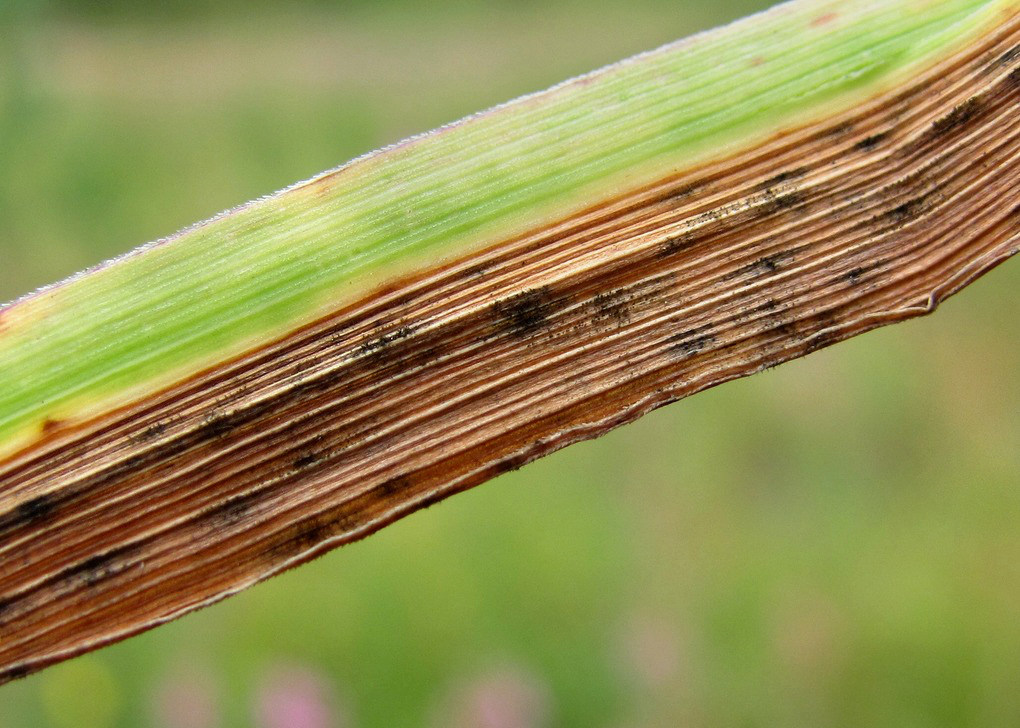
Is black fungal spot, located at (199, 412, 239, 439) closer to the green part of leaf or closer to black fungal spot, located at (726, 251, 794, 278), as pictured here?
the green part of leaf

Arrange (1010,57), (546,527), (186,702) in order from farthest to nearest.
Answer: (546,527) < (186,702) < (1010,57)

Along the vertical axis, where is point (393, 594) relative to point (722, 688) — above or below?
above

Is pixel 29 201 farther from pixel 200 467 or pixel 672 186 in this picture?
pixel 672 186

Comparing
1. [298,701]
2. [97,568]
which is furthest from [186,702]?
[97,568]

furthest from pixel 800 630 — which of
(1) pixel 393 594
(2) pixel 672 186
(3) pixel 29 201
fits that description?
(3) pixel 29 201

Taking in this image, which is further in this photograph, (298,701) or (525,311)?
(298,701)

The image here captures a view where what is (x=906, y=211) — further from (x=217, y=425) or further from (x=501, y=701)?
(x=501, y=701)
